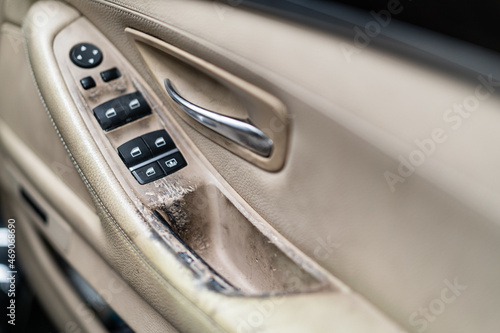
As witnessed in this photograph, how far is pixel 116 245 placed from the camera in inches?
34.3

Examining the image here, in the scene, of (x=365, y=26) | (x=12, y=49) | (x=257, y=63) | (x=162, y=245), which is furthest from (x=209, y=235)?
(x=12, y=49)

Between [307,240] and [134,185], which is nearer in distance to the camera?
[307,240]

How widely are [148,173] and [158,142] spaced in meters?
0.06

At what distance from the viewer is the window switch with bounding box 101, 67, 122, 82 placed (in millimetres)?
962

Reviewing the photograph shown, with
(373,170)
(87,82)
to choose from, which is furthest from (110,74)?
(373,170)

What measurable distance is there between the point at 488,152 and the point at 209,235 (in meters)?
0.50

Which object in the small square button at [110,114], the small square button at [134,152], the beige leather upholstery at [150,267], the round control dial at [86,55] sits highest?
the round control dial at [86,55]

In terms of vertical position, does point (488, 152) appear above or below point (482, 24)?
below

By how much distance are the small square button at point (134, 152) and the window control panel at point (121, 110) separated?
0.16 feet

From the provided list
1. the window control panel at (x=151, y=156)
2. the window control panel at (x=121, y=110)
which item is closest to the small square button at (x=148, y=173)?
the window control panel at (x=151, y=156)

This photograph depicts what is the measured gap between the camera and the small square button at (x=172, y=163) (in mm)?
898

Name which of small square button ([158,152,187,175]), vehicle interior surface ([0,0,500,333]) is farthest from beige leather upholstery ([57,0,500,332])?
small square button ([158,152,187,175])

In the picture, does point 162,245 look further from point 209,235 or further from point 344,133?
point 344,133

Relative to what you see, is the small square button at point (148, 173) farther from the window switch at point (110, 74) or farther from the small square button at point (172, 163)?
the window switch at point (110, 74)
